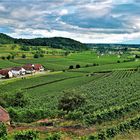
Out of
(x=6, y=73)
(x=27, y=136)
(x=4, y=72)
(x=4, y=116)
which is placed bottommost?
(x=6, y=73)

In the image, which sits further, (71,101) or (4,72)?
(4,72)

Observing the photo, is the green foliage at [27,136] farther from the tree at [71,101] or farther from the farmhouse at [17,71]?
the farmhouse at [17,71]

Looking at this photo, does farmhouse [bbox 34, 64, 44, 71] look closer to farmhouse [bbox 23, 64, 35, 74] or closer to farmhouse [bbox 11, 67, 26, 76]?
farmhouse [bbox 23, 64, 35, 74]

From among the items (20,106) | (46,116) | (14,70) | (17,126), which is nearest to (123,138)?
(17,126)

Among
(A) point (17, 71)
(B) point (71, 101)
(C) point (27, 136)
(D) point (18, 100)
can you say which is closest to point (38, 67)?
(A) point (17, 71)

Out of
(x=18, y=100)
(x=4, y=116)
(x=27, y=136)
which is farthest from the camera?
(x=18, y=100)

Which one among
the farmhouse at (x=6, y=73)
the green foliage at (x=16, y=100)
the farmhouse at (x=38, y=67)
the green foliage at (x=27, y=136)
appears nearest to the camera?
the green foliage at (x=27, y=136)

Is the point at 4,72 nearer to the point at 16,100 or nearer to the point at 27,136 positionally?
the point at 16,100

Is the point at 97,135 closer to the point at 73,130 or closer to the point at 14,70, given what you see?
the point at 73,130

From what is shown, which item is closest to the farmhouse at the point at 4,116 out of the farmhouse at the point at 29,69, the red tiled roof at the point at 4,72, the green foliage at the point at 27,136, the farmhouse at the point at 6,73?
the green foliage at the point at 27,136
